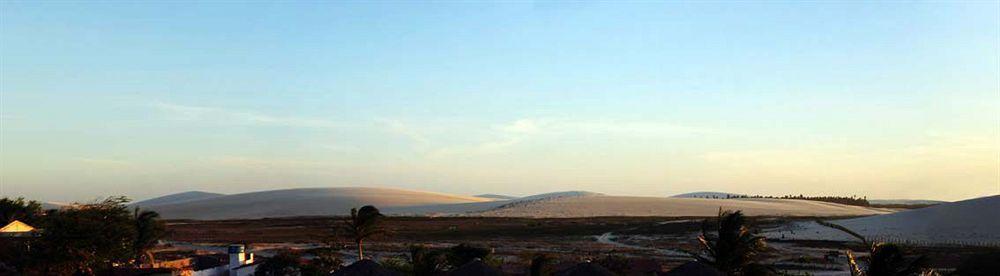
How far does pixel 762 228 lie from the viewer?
88500 mm

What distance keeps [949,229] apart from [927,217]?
25.3 ft

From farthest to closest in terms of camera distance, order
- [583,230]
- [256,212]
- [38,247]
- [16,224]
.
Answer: [256,212] → [583,230] → [16,224] → [38,247]

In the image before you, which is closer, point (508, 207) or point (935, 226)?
point (935, 226)

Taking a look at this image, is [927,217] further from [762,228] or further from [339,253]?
[339,253]

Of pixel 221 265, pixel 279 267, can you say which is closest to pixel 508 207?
→ pixel 221 265

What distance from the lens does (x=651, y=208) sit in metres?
152

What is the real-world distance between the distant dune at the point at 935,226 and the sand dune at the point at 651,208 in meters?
43.9

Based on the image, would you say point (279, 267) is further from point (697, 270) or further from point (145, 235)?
point (697, 270)

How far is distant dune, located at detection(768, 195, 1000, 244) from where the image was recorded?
72.8m

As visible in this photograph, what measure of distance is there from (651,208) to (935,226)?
7597 cm

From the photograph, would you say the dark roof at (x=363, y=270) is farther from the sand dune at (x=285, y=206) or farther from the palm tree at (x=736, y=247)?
the sand dune at (x=285, y=206)

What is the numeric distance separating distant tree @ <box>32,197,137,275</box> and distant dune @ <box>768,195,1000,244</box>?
6189 cm

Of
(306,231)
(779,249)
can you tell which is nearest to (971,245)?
(779,249)

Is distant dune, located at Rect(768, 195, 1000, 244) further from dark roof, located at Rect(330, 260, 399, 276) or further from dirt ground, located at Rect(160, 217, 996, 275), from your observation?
dark roof, located at Rect(330, 260, 399, 276)
